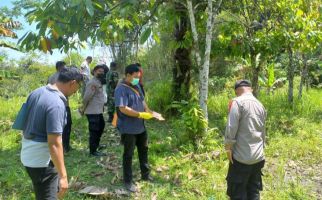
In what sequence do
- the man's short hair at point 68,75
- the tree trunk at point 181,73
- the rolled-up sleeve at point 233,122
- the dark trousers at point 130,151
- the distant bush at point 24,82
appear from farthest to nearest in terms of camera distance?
the distant bush at point 24,82, the tree trunk at point 181,73, the dark trousers at point 130,151, the rolled-up sleeve at point 233,122, the man's short hair at point 68,75

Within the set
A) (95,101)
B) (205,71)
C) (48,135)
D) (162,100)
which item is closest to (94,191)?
(95,101)

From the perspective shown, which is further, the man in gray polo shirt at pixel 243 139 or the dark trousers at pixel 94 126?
the dark trousers at pixel 94 126

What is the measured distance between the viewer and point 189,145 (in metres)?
7.28

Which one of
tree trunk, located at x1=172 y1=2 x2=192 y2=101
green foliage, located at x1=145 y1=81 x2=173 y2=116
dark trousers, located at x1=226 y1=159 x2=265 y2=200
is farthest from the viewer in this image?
green foliage, located at x1=145 y1=81 x2=173 y2=116

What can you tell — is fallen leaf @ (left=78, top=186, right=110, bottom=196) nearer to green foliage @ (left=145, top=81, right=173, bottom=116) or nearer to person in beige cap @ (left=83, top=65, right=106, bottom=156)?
person in beige cap @ (left=83, top=65, right=106, bottom=156)

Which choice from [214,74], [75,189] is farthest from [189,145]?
[214,74]

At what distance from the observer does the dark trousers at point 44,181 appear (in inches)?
146

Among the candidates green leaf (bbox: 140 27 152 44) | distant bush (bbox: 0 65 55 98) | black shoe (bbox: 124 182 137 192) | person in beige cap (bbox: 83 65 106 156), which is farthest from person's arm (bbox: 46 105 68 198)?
Result: distant bush (bbox: 0 65 55 98)

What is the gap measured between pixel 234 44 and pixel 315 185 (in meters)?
4.20

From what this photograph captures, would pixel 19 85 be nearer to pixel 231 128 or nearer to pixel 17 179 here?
pixel 17 179

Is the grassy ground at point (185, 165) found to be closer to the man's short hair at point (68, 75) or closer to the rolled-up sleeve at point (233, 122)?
the rolled-up sleeve at point (233, 122)

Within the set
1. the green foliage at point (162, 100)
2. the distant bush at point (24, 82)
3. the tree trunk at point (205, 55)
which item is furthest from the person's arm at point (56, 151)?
the distant bush at point (24, 82)

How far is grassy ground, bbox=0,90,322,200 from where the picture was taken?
575cm

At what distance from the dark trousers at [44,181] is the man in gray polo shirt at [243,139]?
2.01 m
